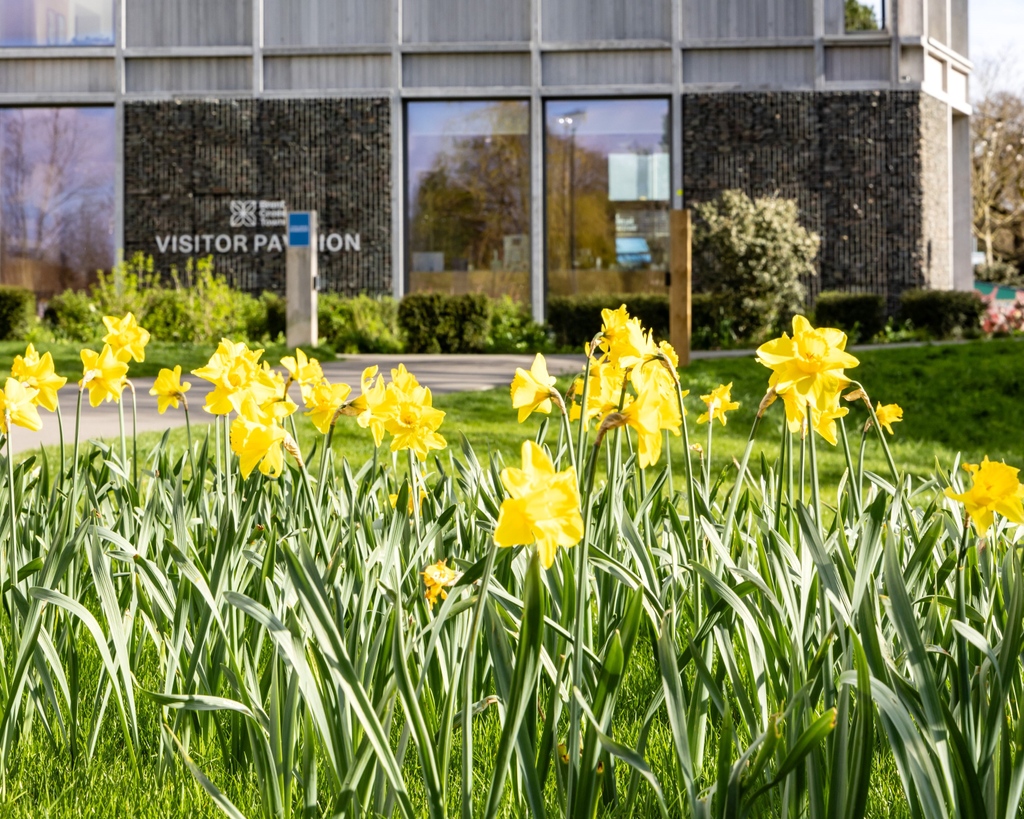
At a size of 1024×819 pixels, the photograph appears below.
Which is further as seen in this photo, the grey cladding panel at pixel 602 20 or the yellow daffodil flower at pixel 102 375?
the grey cladding panel at pixel 602 20

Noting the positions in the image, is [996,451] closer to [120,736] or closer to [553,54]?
[120,736]

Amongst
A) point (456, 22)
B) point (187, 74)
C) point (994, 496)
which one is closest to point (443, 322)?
point (456, 22)

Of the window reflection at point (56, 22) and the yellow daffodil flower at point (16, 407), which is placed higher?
the window reflection at point (56, 22)

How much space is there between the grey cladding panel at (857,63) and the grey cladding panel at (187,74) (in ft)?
32.2

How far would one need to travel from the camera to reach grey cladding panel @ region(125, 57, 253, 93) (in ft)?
62.4

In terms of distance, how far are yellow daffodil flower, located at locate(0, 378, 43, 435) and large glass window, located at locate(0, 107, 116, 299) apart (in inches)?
732

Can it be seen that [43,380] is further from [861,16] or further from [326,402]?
[861,16]

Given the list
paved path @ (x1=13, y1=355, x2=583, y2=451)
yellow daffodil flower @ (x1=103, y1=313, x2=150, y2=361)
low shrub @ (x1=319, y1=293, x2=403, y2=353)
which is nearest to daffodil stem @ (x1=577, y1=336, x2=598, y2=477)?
yellow daffodil flower @ (x1=103, y1=313, x2=150, y2=361)

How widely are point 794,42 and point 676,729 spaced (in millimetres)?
18968

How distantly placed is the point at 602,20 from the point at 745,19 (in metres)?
2.38

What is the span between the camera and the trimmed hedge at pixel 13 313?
1645cm

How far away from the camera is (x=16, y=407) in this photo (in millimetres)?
1960

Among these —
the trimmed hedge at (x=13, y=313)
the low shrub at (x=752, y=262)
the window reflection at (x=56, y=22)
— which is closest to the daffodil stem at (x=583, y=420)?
the low shrub at (x=752, y=262)

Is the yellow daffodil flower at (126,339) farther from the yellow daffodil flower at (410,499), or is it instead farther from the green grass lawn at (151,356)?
the green grass lawn at (151,356)
